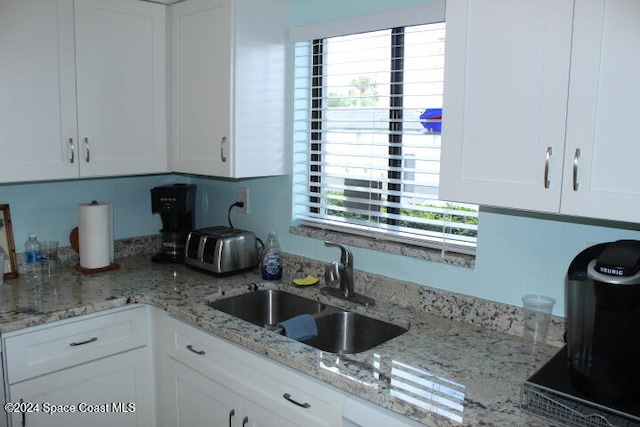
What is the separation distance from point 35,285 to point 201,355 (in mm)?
852

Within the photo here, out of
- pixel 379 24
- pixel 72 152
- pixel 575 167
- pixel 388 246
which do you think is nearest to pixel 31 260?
pixel 72 152

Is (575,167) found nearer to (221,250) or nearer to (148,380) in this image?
(221,250)

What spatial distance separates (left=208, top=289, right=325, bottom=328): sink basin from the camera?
2338 mm

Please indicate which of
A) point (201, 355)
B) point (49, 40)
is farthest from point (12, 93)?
point (201, 355)

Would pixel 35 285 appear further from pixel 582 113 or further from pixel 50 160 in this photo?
pixel 582 113

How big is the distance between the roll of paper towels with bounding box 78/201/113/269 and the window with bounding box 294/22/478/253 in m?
0.91

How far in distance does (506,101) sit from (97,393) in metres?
1.89

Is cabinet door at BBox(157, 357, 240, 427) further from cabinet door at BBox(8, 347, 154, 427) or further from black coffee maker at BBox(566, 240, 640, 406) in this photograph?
black coffee maker at BBox(566, 240, 640, 406)

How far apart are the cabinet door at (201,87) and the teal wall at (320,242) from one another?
1.14 ft

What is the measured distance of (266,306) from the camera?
246cm

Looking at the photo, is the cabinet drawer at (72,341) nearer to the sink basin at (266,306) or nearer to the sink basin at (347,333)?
the sink basin at (266,306)

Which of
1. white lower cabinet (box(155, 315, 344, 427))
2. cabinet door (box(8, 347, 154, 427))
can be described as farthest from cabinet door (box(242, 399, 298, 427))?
cabinet door (box(8, 347, 154, 427))

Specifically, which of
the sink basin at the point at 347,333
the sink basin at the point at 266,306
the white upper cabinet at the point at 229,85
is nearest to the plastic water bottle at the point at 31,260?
the white upper cabinet at the point at 229,85

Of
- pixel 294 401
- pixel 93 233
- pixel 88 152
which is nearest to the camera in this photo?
pixel 294 401
